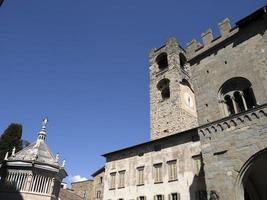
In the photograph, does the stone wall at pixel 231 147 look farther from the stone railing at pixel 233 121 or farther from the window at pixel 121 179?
the window at pixel 121 179

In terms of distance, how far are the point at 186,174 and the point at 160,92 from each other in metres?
17.6

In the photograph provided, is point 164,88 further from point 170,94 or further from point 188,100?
point 188,100

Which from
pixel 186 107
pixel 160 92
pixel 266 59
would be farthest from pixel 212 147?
pixel 160 92

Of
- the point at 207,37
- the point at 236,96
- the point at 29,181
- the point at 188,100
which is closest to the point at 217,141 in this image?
the point at 236,96

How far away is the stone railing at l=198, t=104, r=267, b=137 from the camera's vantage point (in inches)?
447

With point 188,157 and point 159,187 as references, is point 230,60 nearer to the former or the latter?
point 188,157

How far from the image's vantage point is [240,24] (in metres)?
14.5

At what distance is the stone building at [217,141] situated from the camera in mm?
11312

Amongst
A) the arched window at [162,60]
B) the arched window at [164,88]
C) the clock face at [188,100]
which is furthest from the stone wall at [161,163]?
the arched window at [162,60]

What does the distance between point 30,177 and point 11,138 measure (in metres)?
13.8

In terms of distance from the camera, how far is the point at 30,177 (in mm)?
24094

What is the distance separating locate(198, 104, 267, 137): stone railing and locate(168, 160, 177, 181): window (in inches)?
377

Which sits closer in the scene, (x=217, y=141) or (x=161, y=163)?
(x=217, y=141)

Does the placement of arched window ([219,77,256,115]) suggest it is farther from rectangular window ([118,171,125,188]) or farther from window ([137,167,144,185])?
rectangular window ([118,171,125,188])
